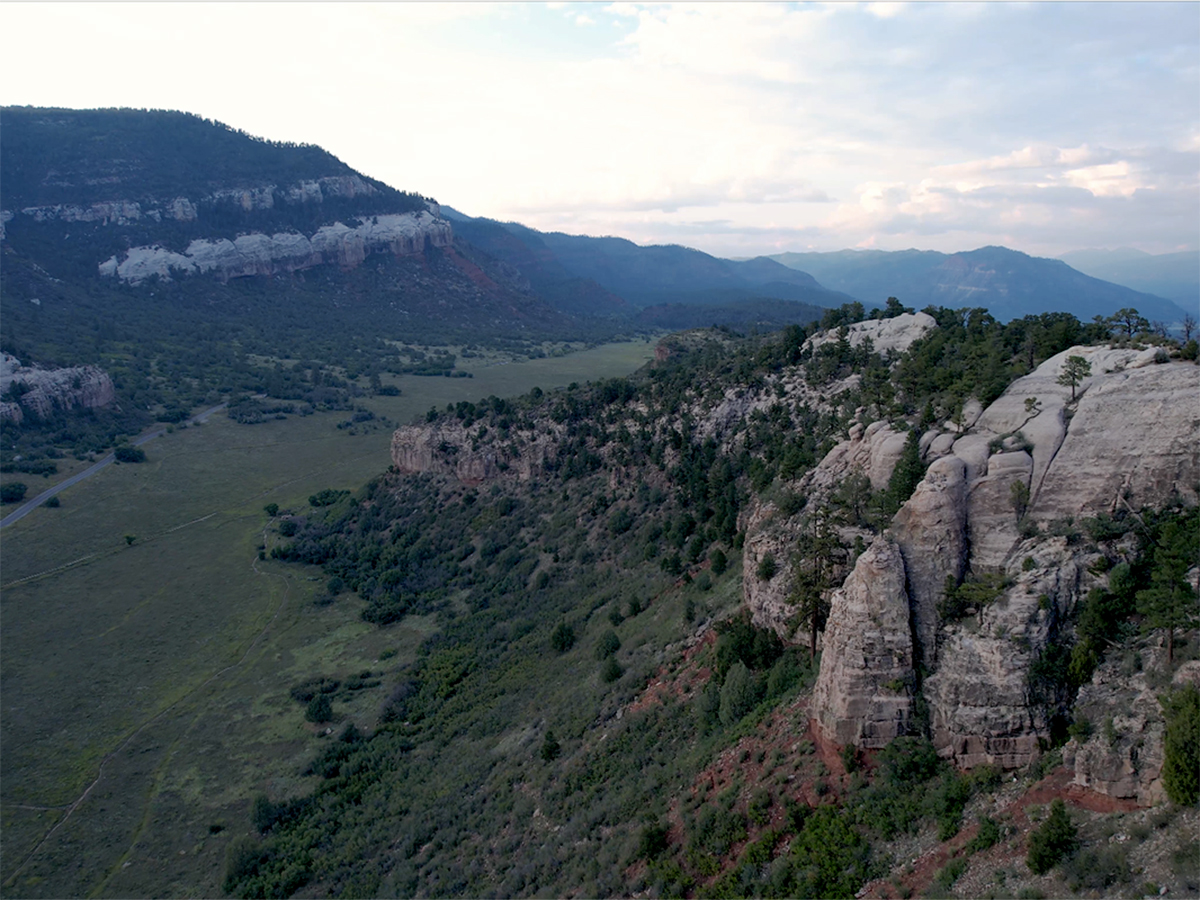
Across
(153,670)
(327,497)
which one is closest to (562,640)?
(153,670)

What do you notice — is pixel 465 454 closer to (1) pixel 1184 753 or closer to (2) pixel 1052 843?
(2) pixel 1052 843

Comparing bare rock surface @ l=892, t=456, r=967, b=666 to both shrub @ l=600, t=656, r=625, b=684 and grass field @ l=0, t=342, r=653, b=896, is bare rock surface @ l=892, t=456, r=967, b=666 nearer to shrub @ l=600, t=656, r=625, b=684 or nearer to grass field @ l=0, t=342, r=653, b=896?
shrub @ l=600, t=656, r=625, b=684

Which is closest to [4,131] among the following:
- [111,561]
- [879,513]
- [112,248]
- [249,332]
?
[112,248]

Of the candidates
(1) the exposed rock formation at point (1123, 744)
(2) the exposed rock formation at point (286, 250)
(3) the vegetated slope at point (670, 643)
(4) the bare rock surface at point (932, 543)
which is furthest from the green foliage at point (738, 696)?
(2) the exposed rock formation at point (286, 250)

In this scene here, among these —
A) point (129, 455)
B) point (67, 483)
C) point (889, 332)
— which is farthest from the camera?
point (129, 455)

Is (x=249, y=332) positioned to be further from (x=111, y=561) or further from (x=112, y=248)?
(x=111, y=561)

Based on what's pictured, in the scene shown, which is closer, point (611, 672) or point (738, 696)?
point (738, 696)
